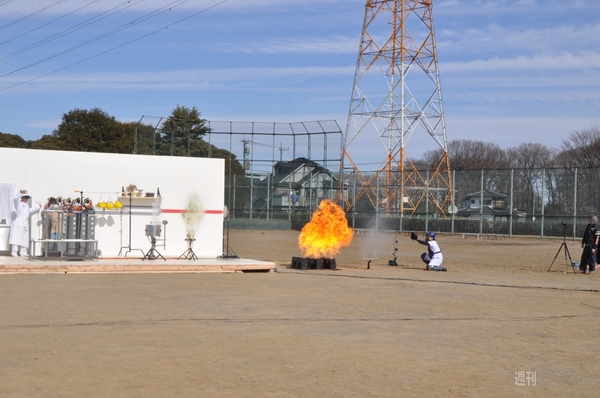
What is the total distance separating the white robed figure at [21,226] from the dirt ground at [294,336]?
127 inches

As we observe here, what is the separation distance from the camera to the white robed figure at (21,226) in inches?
805

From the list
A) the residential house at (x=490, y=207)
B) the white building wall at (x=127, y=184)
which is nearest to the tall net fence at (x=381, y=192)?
the residential house at (x=490, y=207)

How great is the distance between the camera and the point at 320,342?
9.93 metres

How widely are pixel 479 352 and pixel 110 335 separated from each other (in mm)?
4833

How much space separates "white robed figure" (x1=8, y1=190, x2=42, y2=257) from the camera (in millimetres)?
20438

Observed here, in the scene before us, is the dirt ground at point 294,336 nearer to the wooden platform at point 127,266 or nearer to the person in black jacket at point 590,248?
the wooden platform at point 127,266

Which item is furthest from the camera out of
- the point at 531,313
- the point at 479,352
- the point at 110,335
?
the point at 531,313

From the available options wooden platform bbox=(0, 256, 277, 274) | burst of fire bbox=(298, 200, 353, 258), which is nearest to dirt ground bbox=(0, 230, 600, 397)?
wooden platform bbox=(0, 256, 277, 274)

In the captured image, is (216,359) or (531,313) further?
(531,313)

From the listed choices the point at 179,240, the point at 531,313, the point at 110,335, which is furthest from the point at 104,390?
the point at 179,240

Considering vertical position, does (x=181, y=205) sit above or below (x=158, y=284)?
above

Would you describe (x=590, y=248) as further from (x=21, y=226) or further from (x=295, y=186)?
(x=295, y=186)

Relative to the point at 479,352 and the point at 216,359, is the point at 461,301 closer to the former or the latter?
the point at 479,352

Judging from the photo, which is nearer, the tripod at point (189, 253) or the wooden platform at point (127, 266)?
the wooden platform at point (127, 266)
